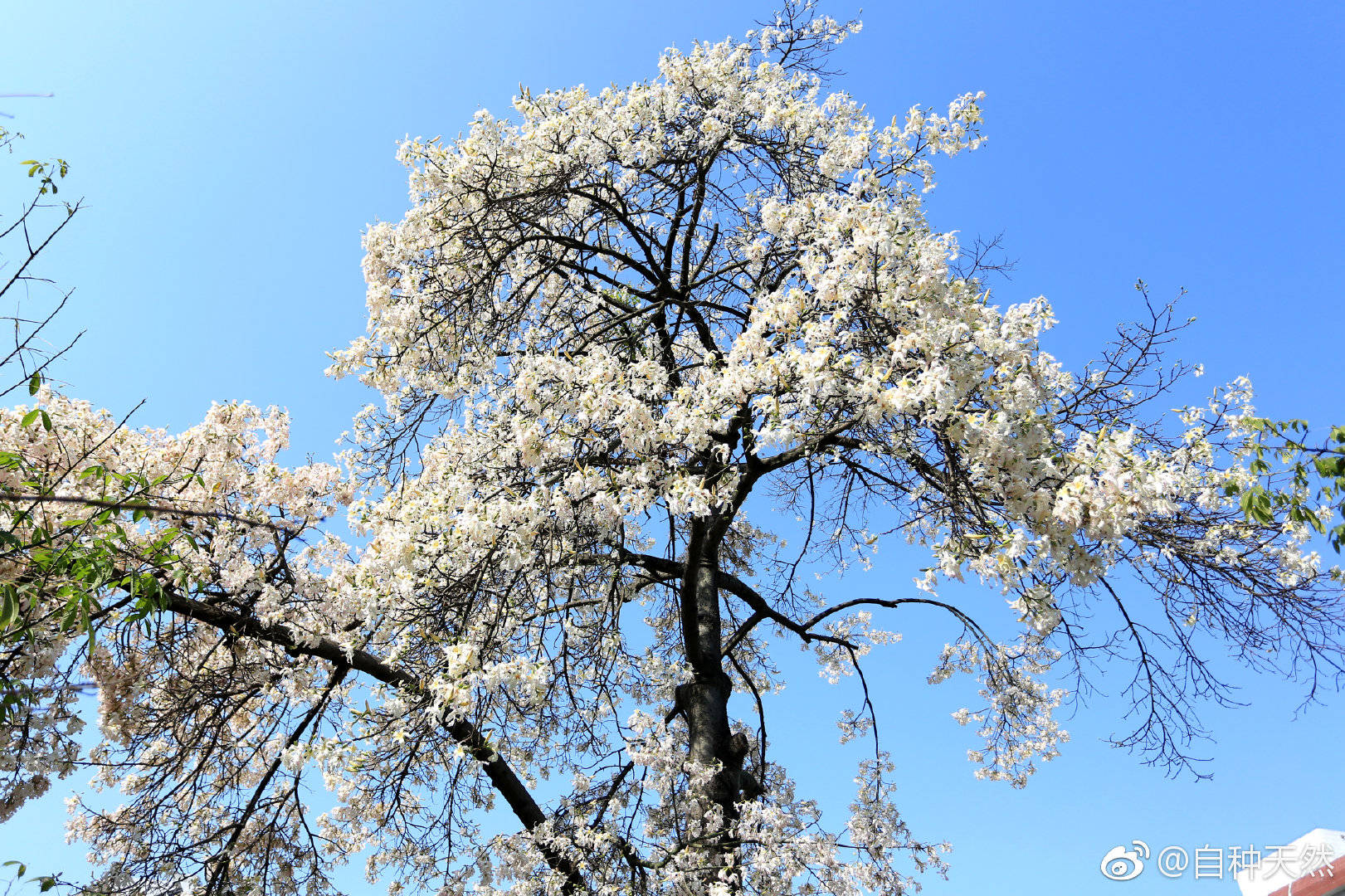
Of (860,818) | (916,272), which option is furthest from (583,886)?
(916,272)

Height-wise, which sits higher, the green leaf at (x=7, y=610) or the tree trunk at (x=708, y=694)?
the tree trunk at (x=708, y=694)

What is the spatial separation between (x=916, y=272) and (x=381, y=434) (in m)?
5.03

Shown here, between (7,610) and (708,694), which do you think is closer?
(7,610)

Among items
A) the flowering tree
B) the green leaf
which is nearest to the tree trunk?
the flowering tree

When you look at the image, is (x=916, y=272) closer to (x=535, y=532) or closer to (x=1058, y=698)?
(x=535, y=532)

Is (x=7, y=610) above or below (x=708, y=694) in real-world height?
below

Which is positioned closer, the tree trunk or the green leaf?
the green leaf

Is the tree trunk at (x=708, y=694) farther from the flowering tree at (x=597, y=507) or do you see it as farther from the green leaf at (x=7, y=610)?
the green leaf at (x=7, y=610)

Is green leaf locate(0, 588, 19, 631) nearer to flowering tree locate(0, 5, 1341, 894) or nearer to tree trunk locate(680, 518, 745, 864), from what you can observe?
flowering tree locate(0, 5, 1341, 894)

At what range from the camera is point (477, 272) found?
A: 764 centimetres

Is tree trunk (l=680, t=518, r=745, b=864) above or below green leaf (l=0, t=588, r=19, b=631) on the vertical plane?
above

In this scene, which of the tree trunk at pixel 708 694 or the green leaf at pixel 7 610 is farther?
the tree trunk at pixel 708 694

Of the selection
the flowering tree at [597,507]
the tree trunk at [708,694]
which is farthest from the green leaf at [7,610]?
the tree trunk at [708,694]

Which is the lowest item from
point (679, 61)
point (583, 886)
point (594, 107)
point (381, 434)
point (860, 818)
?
point (583, 886)
